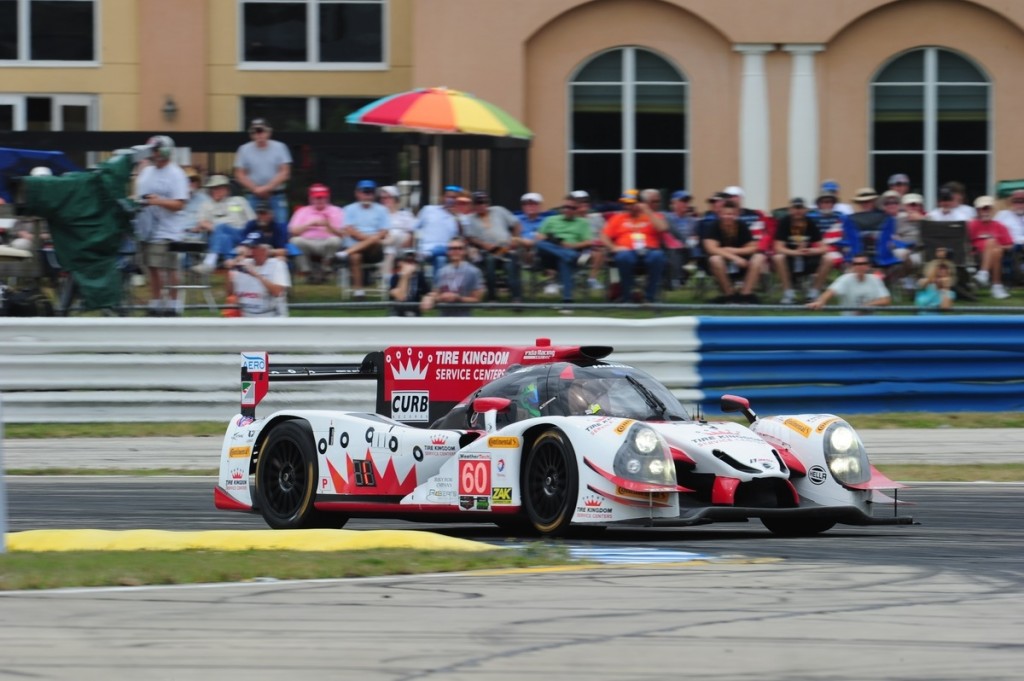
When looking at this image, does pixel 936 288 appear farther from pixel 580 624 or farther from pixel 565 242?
pixel 580 624

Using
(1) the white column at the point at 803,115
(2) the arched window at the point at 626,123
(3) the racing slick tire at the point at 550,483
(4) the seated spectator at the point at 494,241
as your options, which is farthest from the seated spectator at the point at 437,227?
(3) the racing slick tire at the point at 550,483

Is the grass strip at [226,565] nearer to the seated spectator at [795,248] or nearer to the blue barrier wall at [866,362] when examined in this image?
the blue barrier wall at [866,362]

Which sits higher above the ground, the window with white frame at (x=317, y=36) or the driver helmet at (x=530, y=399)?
the window with white frame at (x=317, y=36)

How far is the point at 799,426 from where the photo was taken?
30.4 feet

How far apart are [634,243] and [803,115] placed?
20.9 ft

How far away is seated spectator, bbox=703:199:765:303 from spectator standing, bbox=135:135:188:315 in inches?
207

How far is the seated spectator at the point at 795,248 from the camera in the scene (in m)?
16.9

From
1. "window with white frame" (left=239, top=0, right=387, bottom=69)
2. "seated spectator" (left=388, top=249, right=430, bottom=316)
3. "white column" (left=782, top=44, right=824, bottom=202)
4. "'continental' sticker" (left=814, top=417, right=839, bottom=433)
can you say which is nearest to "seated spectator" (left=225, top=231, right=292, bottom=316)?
"seated spectator" (left=388, top=249, right=430, bottom=316)

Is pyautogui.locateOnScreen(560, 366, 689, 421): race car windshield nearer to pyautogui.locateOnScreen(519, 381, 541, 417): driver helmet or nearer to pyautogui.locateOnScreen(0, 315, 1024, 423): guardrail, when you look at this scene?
pyautogui.locateOnScreen(519, 381, 541, 417): driver helmet

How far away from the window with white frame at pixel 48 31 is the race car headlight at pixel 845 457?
1681 centimetres

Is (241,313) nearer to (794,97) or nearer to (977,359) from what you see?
(977,359)

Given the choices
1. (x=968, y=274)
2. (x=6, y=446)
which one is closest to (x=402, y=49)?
(x=968, y=274)

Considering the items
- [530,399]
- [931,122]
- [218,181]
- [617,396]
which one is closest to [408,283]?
[218,181]

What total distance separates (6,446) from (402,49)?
10749 millimetres
